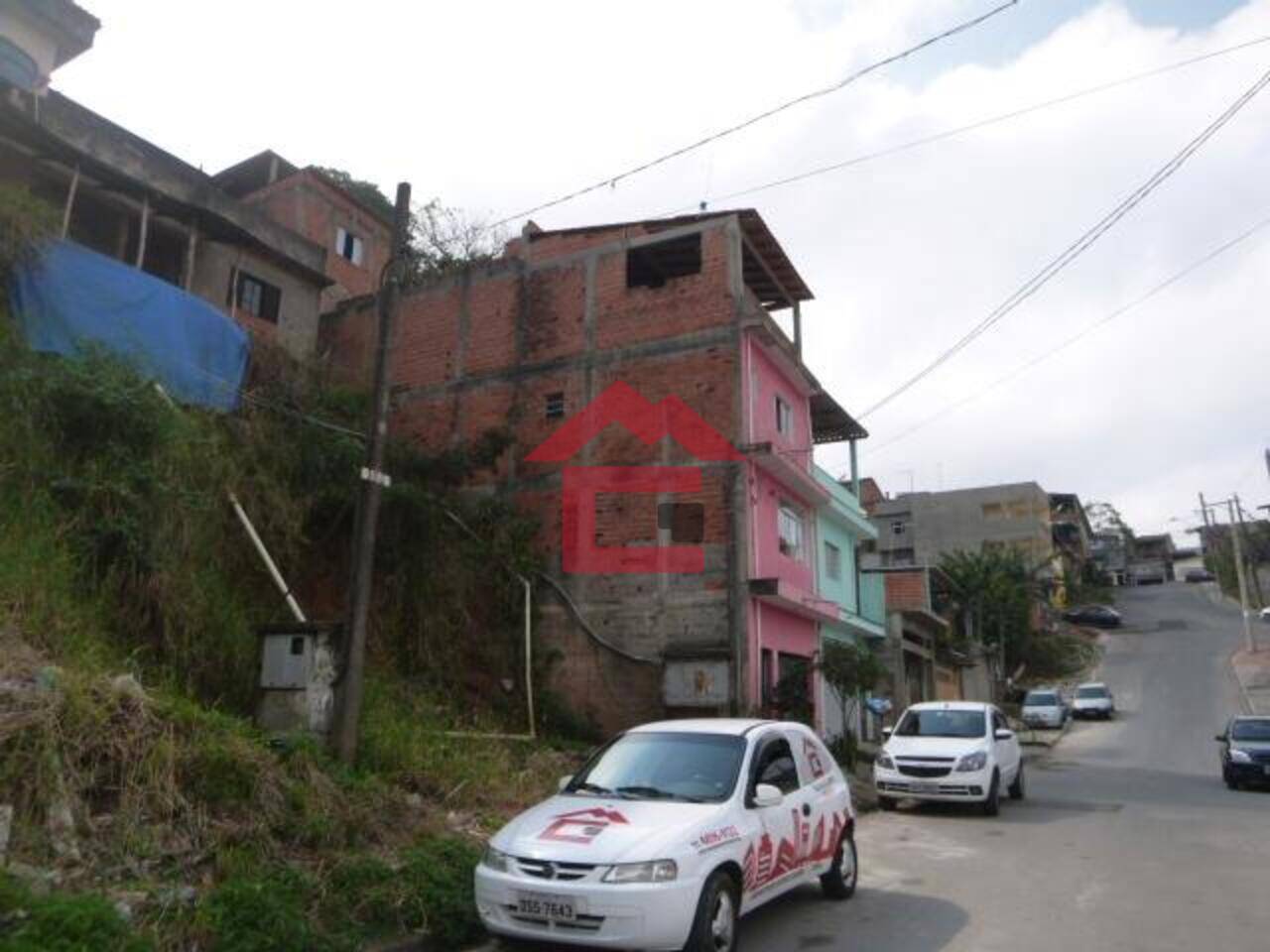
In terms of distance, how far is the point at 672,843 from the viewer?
18.8ft

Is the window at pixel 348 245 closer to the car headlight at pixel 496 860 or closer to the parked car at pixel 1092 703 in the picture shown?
the car headlight at pixel 496 860

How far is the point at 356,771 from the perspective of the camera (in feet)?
28.4

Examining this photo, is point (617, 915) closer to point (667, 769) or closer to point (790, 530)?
point (667, 769)

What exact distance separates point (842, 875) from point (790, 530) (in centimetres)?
1290

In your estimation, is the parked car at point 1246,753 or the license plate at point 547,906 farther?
the parked car at point 1246,753

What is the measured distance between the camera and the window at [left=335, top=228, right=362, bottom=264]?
2988 cm

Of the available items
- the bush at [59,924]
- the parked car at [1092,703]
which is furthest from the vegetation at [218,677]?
the parked car at [1092,703]

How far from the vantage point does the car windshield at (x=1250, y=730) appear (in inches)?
757

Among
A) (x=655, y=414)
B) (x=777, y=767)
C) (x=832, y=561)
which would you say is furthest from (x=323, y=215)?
(x=777, y=767)

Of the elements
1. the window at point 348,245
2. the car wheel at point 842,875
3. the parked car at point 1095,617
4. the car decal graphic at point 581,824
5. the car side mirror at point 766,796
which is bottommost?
the car wheel at point 842,875

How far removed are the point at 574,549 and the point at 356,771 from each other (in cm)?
993

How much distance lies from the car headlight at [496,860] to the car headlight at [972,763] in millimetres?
9489

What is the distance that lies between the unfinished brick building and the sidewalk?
25.8m

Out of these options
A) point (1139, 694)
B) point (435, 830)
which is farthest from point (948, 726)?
point (1139, 694)
